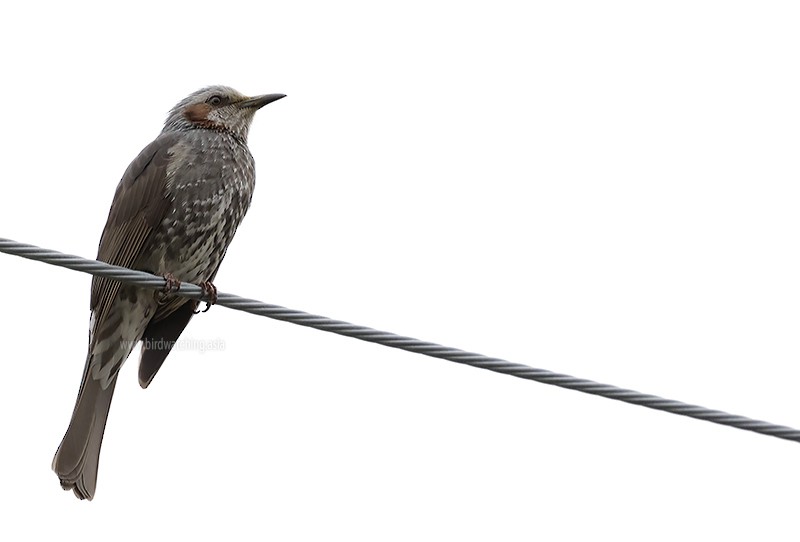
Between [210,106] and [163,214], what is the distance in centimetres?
107

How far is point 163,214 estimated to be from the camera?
5914 millimetres

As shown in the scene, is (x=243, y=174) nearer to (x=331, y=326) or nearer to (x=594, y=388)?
(x=331, y=326)

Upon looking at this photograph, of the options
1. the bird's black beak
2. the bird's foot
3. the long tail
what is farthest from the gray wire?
the bird's black beak

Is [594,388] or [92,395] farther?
[92,395]

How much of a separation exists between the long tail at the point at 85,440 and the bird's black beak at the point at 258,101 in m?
1.72

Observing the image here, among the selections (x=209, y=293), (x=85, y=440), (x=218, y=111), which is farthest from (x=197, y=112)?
(x=85, y=440)

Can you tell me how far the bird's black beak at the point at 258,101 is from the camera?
6785 millimetres

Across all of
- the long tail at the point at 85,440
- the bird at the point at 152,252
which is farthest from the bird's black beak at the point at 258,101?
the long tail at the point at 85,440

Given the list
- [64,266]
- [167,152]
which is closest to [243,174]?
[167,152]

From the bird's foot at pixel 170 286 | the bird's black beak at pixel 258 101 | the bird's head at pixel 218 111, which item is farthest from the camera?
the bird's black beak at pixel 258 101

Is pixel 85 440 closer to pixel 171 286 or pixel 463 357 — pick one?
pixel 171 286

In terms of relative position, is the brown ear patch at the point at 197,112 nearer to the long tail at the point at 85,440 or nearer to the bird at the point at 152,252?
the bird at the point at 152,252

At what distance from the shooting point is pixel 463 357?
4125 mm

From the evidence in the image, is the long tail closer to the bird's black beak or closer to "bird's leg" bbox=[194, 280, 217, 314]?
"bird's leg" bbox=[194, 280, 217, 314]
